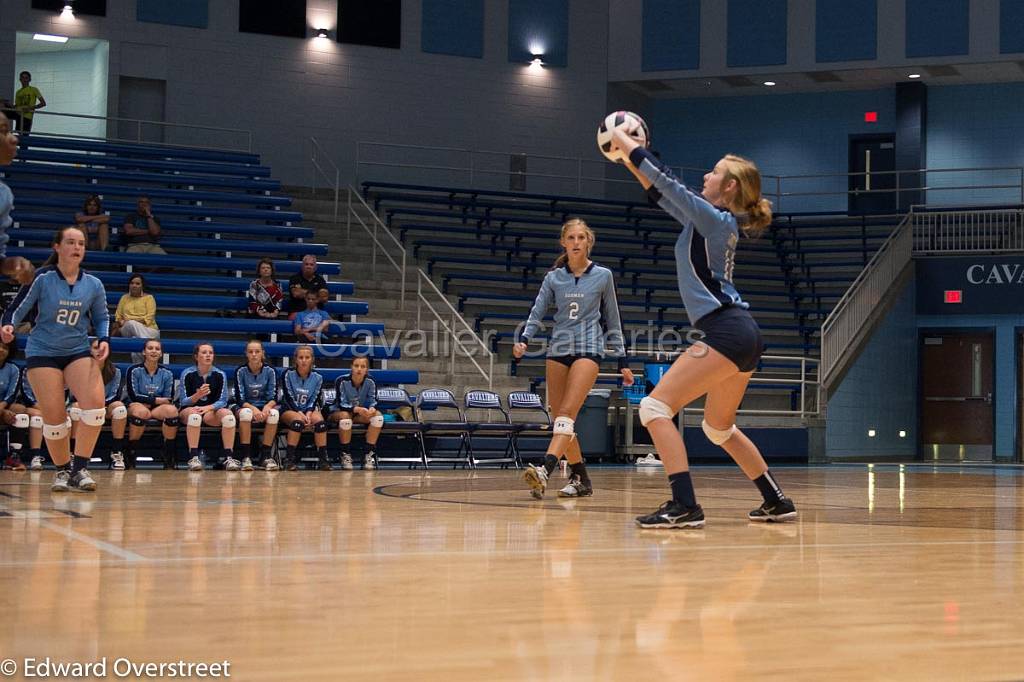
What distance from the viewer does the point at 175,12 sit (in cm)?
2238

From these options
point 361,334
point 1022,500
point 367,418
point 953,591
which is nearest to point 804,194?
point 361,334

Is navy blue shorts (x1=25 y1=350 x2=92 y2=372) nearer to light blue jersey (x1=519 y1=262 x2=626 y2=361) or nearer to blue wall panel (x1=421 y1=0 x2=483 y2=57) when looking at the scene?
light blue jersey (x1=519 y1=262 x2=626 y2=361)

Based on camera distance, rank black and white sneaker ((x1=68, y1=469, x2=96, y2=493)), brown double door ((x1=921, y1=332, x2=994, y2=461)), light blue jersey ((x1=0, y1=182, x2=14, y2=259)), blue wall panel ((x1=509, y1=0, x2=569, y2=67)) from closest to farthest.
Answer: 1. light blue jersey ((x1=0, y1=182, x2=14, y2=259))
2. black and white sneaker ((x1=68, y1=469, x2=96, y2=493))
3. brown double door ((x1=921, y1=332, x2=994, y2=461))
4. blue wall panel ((x1=509, y1=0, x2=569, y2=67))

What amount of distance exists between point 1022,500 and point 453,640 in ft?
24.6

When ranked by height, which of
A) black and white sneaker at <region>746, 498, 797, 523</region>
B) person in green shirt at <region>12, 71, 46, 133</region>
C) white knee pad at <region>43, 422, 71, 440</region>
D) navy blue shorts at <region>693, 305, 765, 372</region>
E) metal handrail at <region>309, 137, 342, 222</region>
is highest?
person in green shirt at <region>12, 71, 46, 133</region>

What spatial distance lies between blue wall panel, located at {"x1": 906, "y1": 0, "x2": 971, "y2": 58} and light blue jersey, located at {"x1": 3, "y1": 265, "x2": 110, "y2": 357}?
19.3m

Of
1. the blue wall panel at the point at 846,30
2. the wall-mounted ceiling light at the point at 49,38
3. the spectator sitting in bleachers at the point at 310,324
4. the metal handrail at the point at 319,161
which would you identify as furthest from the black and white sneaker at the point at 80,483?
the blue wall panel at the point at 846,30

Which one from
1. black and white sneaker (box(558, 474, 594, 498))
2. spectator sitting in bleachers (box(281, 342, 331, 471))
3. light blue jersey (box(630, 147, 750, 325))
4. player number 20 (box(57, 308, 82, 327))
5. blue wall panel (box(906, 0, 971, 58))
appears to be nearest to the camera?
light blue jersey (box(630, 147, 750, 325))

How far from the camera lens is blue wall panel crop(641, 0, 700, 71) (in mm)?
24438

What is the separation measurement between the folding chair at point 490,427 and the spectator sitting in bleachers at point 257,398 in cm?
242

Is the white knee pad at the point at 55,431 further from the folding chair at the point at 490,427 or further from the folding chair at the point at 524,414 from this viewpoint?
the folding chair at the point at 524,414

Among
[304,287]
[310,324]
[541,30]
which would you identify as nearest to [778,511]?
[310,324]

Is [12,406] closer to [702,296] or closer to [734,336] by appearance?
[702,296]

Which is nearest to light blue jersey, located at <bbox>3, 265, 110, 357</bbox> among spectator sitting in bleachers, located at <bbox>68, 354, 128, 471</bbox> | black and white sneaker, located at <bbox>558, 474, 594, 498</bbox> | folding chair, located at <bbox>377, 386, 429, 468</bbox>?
black and white sneaker, located at <bbox>558, 474, 594, 498</bbox>
